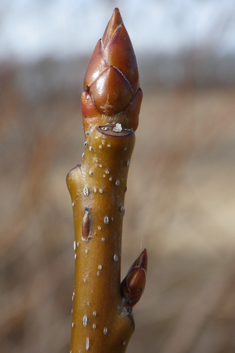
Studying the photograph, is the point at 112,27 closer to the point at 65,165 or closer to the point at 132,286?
the point at 132,286

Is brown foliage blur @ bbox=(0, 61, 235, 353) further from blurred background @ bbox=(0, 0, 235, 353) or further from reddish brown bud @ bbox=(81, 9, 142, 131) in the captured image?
reddish brown bud @ bbox=(81, 9, 142, 131)

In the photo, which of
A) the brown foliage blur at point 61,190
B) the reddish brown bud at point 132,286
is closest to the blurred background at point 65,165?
the brown foliage blur at point 61,190

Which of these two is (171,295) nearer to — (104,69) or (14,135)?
(14,135)

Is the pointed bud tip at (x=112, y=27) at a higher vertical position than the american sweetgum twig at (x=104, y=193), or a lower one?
higher

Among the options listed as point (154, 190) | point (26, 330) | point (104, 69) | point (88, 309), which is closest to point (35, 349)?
point (26, 330)

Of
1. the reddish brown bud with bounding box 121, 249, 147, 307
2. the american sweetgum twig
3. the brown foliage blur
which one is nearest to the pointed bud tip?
the american sweetgum twig

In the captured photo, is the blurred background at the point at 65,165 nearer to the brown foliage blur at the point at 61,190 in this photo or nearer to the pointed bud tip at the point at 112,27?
the brown foliage blur at the point at 61,190

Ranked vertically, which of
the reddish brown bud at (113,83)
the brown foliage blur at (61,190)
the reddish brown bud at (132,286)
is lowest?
the brown foliage blur at (61,190)
